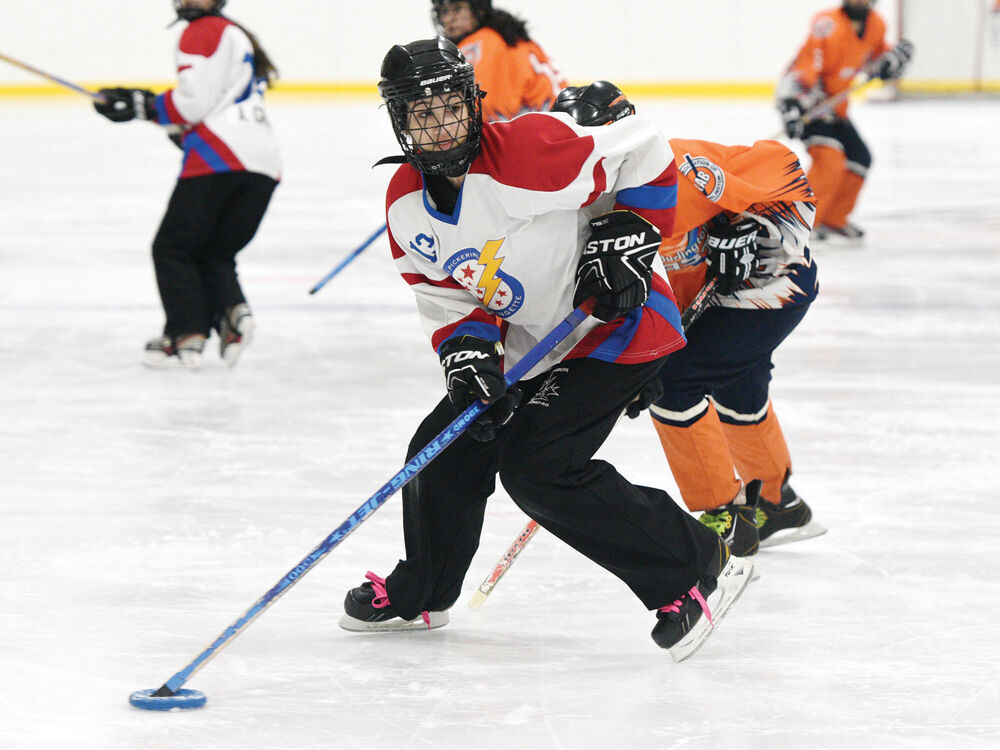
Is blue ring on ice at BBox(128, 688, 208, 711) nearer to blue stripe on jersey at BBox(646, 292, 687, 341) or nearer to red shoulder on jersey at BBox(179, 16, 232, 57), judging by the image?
blue stripe on jersey at BBox(646, 292, 687, 341)

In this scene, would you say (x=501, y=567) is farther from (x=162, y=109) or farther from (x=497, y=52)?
(x=497, y=52)

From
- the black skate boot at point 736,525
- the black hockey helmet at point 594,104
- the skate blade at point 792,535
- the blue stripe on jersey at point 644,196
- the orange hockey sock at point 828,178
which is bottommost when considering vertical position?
the orange hockey sock at point 828,178

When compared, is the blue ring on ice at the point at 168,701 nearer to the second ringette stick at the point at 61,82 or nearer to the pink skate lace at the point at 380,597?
the pink skate lace at the point at 380,597

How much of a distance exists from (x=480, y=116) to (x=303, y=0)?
47.2 feet

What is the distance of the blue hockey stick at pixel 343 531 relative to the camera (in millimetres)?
1949

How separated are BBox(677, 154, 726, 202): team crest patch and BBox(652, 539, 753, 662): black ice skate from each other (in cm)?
61

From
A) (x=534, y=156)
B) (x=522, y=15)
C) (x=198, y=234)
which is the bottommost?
(x=522, y=15)

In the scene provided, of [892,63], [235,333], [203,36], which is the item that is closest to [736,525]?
[235,333]

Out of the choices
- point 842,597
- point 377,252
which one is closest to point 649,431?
point 842,597

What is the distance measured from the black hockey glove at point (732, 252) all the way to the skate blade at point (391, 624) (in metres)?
0.78

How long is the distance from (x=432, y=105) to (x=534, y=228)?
0.78 ft

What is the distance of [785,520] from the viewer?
271 cm

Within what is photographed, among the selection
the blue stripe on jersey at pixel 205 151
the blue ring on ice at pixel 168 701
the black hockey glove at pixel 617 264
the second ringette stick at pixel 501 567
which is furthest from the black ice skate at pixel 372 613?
the blue stripe on jersey at pixel 205 151

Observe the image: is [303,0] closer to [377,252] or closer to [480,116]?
[377,252]
